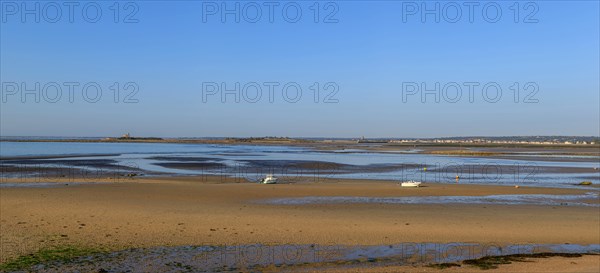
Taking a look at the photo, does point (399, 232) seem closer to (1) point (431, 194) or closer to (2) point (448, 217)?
(2) point (448, 217)

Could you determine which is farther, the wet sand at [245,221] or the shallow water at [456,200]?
the shallow water at [456,200]

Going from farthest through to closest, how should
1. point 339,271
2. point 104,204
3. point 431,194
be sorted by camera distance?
point 431,194, point 104,204, point 339,271

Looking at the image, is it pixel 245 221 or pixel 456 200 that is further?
pixel 456 200

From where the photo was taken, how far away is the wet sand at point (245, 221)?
13414 mm

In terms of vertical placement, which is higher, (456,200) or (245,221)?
(245,221)

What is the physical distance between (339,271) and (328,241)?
9.41 feet

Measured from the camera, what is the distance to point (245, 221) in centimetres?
1603

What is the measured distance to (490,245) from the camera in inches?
511

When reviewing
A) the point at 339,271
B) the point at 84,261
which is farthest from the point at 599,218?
the point at 84,261

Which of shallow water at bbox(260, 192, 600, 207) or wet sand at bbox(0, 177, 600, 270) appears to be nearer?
wet sand at bbox(0, 177, 600, 270)

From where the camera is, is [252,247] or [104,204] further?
[104,204]

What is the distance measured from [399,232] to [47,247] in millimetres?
8754

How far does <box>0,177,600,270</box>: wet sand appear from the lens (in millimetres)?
13414

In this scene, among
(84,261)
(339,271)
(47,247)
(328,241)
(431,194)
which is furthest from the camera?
(431,194)
